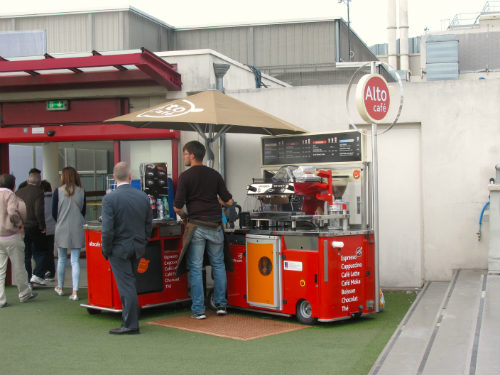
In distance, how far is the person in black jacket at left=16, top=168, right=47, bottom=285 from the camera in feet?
30.9

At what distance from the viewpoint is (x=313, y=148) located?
329 inches

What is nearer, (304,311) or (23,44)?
(304,311)

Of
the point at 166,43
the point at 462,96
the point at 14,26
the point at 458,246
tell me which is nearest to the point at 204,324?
the point at 458,246

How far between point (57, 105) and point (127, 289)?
14.9 feet

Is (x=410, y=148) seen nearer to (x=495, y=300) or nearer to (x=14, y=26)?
(x=495, y=300)

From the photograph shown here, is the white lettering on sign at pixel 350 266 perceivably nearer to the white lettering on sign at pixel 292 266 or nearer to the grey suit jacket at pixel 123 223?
the white lettering on sign at pixel 292 266

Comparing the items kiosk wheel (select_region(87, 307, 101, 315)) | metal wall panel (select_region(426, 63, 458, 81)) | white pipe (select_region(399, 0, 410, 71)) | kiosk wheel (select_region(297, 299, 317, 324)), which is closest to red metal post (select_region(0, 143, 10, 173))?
kiosk wheel (select_region(87, 307, 101, 315))

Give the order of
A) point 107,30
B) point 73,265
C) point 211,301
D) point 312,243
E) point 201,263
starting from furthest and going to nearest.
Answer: point 107,30 < point 73,265 < point 211,301 < point 201,263 < point 312,243

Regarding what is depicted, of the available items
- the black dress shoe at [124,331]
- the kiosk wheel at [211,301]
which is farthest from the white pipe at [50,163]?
the black dress shoe at [124,331]

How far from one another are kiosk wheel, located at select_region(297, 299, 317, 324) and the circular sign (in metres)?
2.06

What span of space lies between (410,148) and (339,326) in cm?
335

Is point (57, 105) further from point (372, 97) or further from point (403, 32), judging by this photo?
point (403, 32)

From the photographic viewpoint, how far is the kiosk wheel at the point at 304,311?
22.8ft

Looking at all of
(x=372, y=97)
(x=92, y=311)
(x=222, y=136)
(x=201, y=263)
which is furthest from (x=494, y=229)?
(x=92, y=311)
